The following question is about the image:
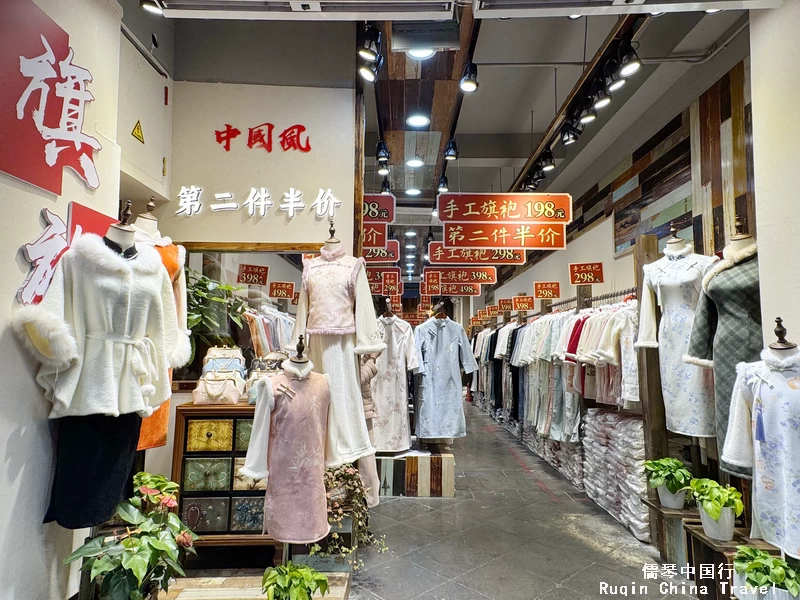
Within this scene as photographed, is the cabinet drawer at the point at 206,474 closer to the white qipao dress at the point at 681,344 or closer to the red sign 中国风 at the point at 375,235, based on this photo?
the white qipao dress at the point at 681,344

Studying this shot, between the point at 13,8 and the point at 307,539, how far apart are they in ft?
8.08

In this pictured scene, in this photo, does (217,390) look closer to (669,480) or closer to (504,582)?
(504,582)

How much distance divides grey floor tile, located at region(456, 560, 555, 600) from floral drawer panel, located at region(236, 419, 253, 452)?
167cm

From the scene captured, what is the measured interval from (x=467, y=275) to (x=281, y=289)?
6503 millimetres

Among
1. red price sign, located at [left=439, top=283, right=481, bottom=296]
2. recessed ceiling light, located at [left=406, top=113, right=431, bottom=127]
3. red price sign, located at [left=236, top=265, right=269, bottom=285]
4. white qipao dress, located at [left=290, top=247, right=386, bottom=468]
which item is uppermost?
recessed ceiling light, located at [left=406, top=113, right=431, bottom=127]

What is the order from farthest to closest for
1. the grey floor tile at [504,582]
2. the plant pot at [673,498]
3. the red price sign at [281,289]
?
the red price sign at [281,289] → the plant pot at [673,498] → the grey floor tile at [504,582]

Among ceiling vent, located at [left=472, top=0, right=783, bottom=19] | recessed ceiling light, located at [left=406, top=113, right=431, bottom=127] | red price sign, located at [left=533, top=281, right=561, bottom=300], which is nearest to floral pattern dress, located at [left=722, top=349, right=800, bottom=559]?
ceiling vent, located at [left=472, top=0, right=783, bottom=19]

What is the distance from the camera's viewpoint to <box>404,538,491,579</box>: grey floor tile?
3383 mm

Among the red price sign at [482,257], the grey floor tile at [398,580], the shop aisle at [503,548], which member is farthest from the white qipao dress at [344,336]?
the red price sign at [482,257]

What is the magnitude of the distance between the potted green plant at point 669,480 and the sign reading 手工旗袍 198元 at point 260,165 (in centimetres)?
278

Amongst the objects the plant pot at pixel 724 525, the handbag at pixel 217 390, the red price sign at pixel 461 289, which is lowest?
the plant pot at pixel 724 525

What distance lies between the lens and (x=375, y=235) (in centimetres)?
600

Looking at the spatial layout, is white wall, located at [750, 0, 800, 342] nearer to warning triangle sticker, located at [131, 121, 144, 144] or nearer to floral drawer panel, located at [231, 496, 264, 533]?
floral drawer panel, located at [231, 496, 264, 533]

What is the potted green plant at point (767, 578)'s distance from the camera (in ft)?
7.07
